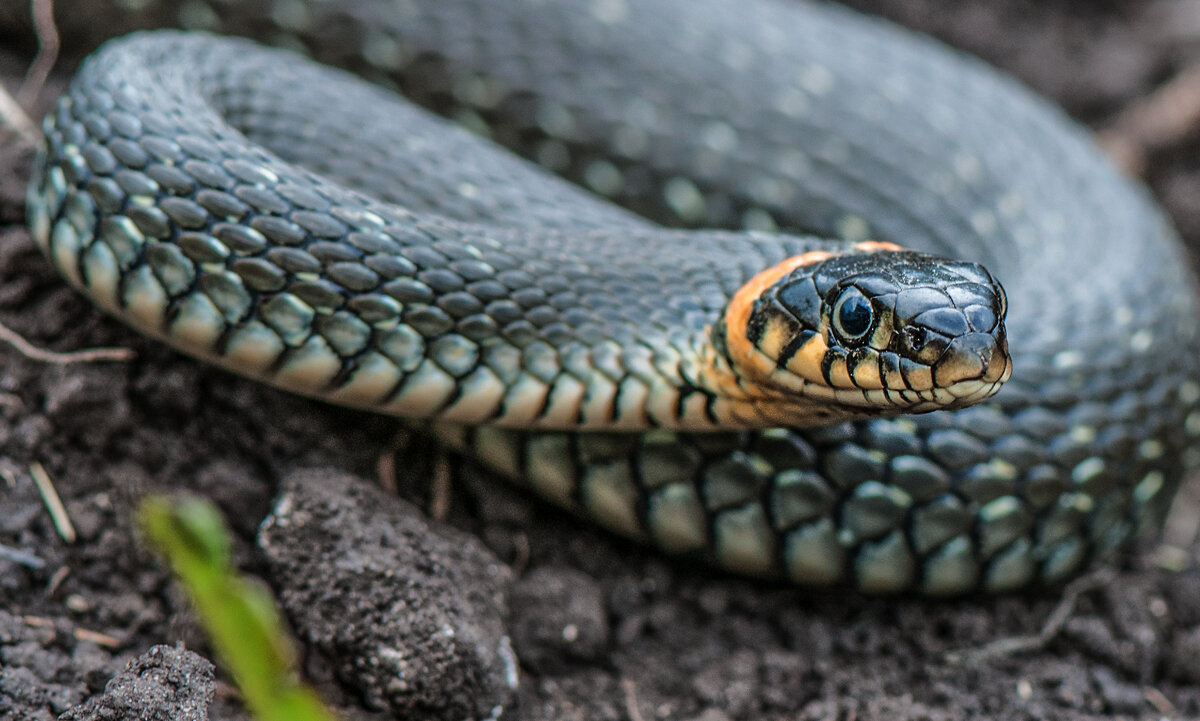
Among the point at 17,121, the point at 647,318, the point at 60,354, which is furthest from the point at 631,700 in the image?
the point at 17,121

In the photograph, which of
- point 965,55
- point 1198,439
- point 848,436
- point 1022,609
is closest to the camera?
point 848,436

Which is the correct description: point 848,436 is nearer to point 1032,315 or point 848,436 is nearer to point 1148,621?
point 1032,315

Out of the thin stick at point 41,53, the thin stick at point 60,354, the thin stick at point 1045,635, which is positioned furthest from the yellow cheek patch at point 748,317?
the thin stick at point 41,53

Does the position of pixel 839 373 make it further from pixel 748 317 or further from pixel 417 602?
pixel 417 602

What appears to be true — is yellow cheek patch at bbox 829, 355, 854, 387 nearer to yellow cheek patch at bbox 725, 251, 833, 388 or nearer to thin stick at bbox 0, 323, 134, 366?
yellow cheek patch at bbox 725, 251, 833, 388

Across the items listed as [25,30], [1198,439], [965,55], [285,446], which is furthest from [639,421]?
[965,55]

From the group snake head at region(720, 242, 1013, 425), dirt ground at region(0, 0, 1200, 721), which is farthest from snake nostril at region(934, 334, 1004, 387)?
dirt ground at region(0, 0, 1200, 721)
